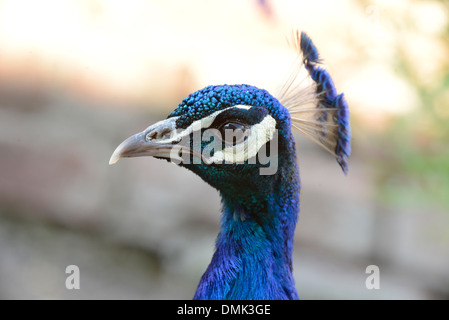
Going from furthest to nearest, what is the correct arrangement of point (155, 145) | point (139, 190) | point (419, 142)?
point (139, 190) → point (419, 142) → point (155, 145)

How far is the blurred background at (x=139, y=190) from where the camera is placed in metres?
1.82

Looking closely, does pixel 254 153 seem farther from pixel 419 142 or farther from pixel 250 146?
pixel 419 142

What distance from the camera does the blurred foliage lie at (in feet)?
4.33

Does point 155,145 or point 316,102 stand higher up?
point 316,102

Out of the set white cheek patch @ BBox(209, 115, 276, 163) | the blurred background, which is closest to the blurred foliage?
the blurred background

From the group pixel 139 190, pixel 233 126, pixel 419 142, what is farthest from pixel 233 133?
pixel 139 190

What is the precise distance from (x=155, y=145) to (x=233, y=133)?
105mm

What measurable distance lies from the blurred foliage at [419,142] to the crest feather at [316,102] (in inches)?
24.7

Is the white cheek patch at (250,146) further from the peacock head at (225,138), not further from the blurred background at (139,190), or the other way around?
the blurred background at (139,190)

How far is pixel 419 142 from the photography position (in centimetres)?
152

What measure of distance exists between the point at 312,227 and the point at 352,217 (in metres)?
0.15

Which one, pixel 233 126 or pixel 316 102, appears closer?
pixel 233 126

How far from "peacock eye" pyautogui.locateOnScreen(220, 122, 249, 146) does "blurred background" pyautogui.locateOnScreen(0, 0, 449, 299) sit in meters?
0.99

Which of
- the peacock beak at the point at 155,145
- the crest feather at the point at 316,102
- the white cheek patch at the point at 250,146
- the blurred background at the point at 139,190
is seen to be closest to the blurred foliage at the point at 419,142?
the blurred background at the point at 139,190
